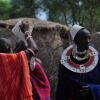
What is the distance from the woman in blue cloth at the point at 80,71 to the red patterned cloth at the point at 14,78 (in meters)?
0.73

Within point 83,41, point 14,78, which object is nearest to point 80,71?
point 83,41

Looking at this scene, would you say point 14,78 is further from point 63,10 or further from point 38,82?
point 63,10

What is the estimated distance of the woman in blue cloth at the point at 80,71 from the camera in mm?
6391

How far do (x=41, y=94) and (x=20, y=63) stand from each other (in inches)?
35.9

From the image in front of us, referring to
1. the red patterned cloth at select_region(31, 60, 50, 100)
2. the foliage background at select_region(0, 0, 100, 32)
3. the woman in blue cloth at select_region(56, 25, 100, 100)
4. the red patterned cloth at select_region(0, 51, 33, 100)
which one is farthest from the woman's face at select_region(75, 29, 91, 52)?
the foliage background at select_region(0, 0, 100, 32)

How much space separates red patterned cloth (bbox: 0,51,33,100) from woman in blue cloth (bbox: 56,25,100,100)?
734 mm

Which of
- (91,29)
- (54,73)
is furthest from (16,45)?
(91,29)

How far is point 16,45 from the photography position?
21.7 ft

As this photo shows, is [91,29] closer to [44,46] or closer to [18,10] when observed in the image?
[18,10]

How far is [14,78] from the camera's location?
5879 mm

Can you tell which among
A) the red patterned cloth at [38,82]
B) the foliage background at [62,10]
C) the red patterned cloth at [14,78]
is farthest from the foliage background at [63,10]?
the red patterned cloth at [14,78]

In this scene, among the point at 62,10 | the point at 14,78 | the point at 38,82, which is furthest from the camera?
the point at 62,10

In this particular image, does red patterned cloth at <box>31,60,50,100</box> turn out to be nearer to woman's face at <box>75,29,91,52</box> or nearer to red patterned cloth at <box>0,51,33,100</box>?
woman's face at <box>75,29,91,52</box>

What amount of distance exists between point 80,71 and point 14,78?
0.93m
